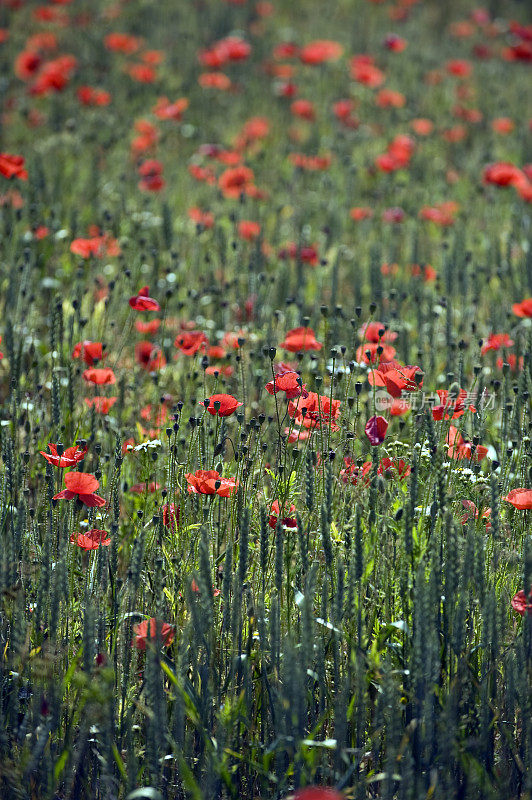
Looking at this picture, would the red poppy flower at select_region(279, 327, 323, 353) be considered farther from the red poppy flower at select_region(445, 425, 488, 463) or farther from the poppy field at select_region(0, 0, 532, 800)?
the red poppy flower at select_region(445, 425, 488, 463)

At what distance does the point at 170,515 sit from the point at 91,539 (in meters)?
0.20

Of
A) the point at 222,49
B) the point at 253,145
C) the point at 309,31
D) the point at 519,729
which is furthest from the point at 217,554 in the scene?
the point at 309,31

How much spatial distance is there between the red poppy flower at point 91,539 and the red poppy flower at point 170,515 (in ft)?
0.52

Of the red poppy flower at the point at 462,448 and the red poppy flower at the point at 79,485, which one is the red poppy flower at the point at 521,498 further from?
the red poppy flower at the point at 79,485

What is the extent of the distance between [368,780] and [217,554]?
2.22 feet

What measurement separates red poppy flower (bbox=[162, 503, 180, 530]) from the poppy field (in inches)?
0.6

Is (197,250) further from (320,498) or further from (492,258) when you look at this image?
(320,498)

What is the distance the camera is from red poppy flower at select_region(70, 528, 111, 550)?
6.93ft

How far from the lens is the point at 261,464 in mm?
2377

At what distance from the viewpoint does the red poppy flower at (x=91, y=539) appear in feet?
6.93

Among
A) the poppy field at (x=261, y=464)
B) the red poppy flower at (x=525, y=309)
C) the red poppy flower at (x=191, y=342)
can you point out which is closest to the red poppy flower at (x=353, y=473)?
the poppy field at (x=261, y=464)

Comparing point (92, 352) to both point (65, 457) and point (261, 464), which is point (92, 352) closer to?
point (65, 457)

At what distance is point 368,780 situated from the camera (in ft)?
5.26

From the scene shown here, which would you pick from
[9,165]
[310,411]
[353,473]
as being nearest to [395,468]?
[353,473]
